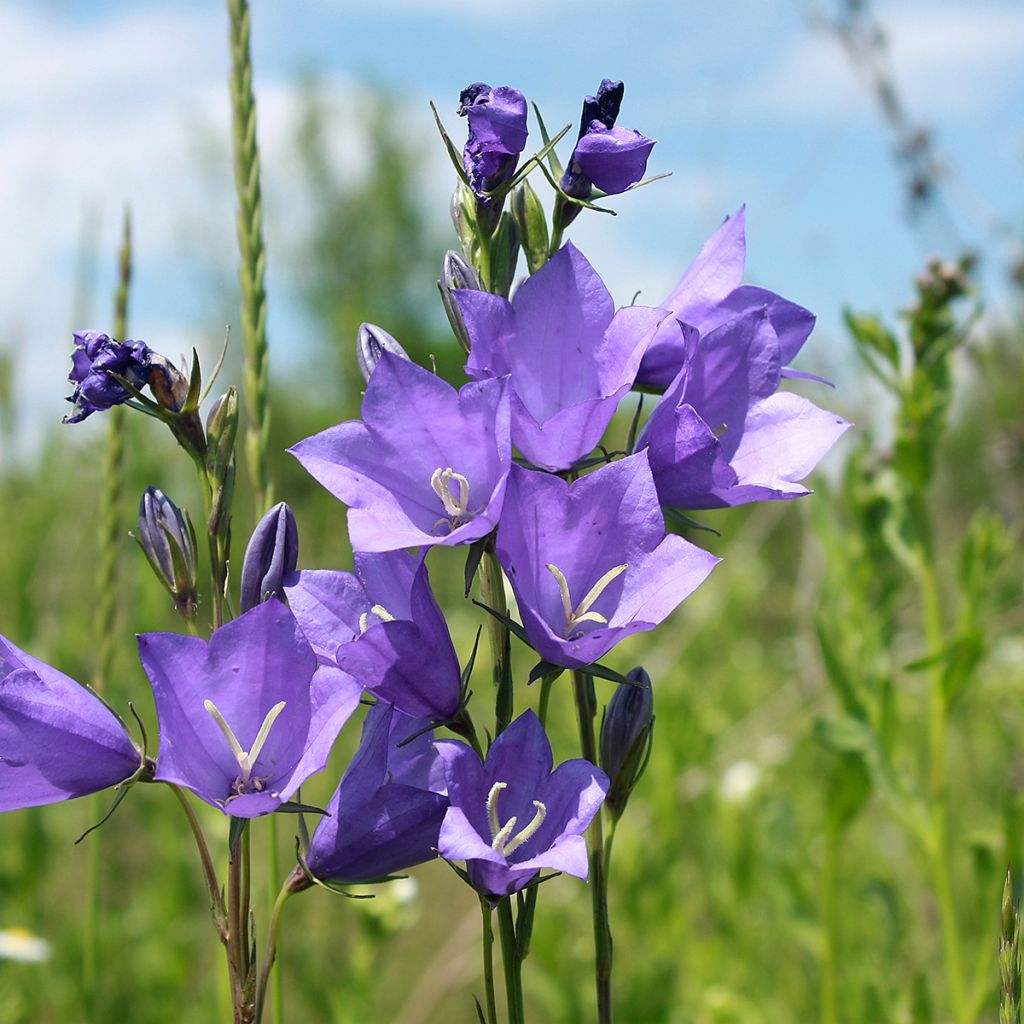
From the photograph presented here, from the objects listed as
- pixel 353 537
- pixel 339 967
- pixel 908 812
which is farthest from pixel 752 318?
pixel 339 967

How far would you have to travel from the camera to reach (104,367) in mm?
1112

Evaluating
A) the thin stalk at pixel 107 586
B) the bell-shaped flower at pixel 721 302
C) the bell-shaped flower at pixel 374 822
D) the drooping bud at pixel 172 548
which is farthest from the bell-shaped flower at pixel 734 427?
the thin stalk at pixel 107 586

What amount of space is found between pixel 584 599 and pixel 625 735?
0.54 ft

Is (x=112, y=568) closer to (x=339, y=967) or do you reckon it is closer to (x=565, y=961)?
(x=565, y=961)

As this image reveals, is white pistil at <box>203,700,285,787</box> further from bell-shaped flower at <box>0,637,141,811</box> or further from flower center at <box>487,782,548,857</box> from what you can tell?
flower center at <box>487,782,548,857</box>

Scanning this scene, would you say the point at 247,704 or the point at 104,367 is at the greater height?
the point at 104,367

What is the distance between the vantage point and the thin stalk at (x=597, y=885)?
111 cm

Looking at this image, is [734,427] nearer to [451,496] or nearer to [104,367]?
[451,496]

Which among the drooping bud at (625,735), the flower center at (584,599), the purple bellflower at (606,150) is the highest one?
the purple bellflower at (606,150)

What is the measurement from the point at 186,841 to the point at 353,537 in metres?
3.05

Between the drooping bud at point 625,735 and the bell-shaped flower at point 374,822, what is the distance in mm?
225

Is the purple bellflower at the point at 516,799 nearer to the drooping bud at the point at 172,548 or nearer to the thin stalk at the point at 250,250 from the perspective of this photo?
the drooping bud at the point at 172,548

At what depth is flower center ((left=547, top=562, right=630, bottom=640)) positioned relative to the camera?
1.09 meters

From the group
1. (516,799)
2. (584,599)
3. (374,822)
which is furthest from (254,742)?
(584,599)
